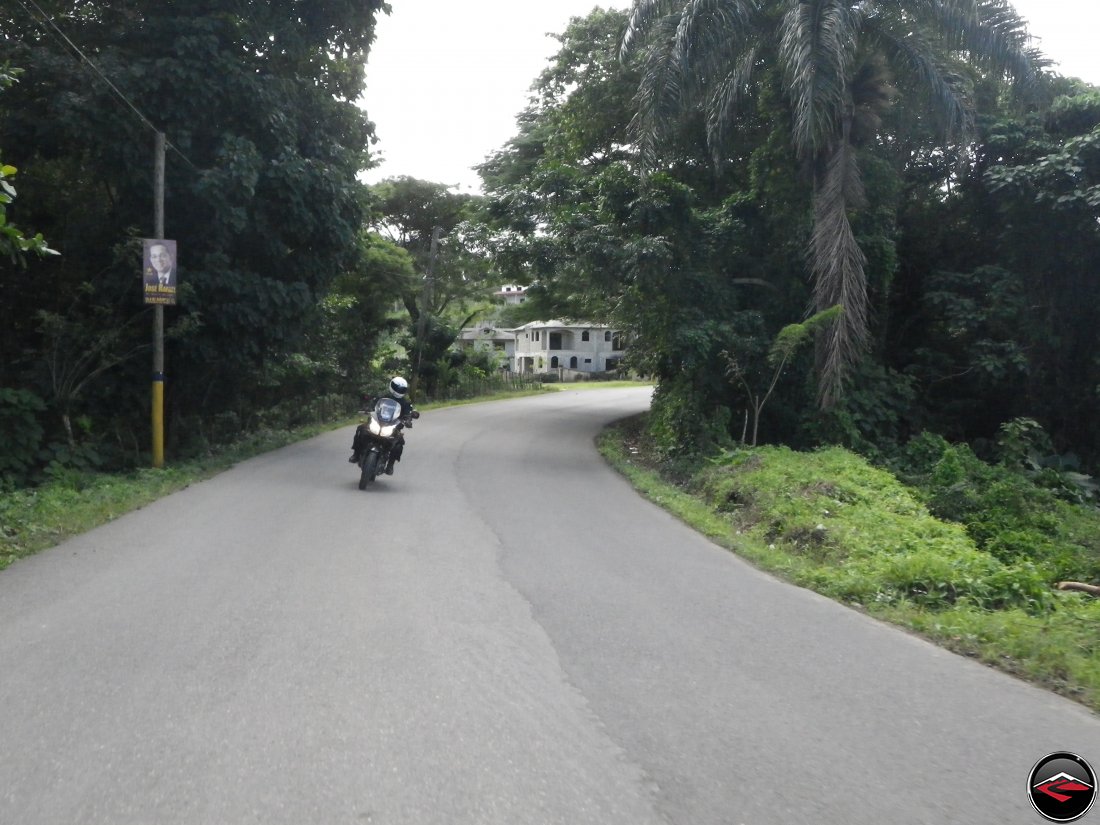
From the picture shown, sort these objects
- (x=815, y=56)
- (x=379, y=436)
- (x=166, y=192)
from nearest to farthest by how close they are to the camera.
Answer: (x=379, y=436), (x=815, y=56), (x=166, y=192)

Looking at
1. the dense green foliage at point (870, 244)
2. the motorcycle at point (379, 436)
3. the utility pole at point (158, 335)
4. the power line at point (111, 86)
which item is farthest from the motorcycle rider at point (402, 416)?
the dense green foliage at point (870, 244)

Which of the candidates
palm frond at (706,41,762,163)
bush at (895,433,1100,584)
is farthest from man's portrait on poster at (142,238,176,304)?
bush at (895,433,1100,584)

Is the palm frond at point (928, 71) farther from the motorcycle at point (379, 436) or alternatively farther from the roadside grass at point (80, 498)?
the roadside grass at point (80, 498)

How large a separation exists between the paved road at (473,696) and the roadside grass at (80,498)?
1.74ft

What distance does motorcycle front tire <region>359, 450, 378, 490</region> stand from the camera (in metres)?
14.9

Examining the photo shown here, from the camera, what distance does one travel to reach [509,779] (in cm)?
453

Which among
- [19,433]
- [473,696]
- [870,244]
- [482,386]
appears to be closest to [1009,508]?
[870,244]

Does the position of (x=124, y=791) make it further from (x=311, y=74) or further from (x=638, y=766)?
(x=311, y=74)

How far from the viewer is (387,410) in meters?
15.3

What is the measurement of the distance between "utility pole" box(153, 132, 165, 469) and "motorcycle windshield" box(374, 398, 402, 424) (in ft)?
14.6

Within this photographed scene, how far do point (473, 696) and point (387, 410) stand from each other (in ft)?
32.6

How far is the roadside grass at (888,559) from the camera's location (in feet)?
23.1

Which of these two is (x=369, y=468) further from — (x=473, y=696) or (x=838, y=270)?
(x=838, y=270)

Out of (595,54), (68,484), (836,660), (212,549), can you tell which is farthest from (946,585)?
(595,54)
